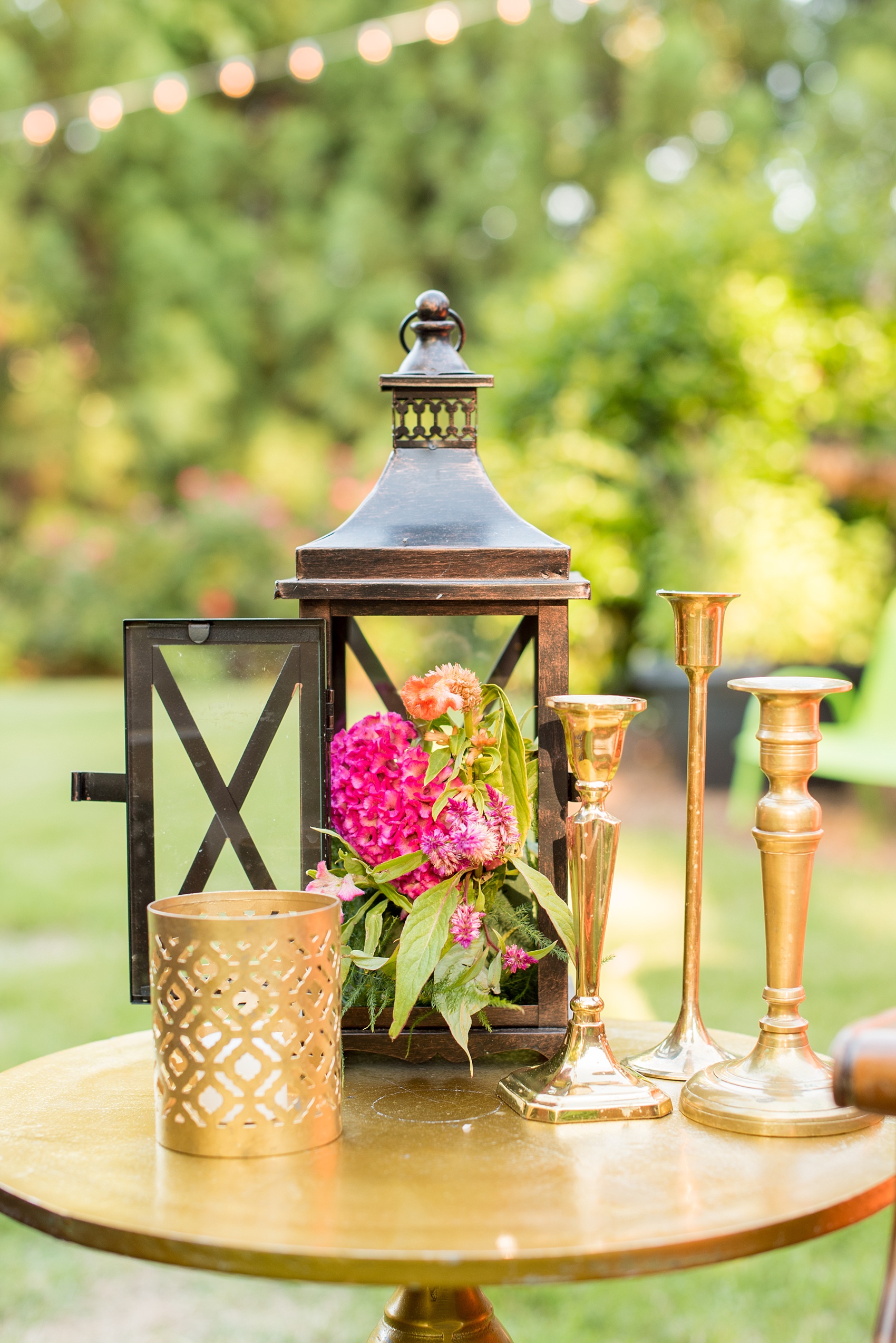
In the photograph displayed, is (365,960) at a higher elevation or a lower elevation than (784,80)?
lower

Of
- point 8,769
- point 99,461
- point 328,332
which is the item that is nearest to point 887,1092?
point 8,769

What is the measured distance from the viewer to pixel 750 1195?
0.76 m

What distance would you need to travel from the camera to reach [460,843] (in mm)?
915

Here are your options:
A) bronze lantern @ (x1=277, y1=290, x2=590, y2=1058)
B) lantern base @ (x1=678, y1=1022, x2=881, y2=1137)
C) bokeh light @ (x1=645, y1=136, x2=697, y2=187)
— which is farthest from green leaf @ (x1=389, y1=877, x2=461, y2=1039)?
bokeh light @ (x1=645, y1=136, x2=697, y2=187)

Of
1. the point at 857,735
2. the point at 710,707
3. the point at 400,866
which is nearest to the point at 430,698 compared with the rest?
the point at 400,866

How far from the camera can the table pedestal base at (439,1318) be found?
99 cm

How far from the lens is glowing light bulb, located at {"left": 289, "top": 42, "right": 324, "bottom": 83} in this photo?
Answer: 423 centimetres

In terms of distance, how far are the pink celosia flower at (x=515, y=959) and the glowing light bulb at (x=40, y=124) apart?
14.1 feet

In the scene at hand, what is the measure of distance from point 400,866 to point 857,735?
3.61m

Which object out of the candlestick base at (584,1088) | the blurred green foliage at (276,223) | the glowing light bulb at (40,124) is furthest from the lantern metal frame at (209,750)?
the blurred green foliage at (276,223)

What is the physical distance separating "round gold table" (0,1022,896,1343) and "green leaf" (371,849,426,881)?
174 millimetres

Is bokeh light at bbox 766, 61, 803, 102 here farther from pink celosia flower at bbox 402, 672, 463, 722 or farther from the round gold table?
the round gold table

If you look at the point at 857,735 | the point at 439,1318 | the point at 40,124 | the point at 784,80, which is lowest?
the point at 439,1318

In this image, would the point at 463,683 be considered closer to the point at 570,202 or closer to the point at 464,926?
the point at 464,926
